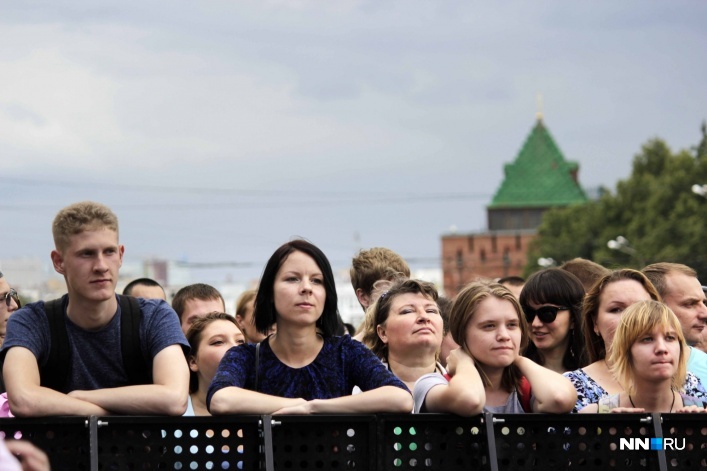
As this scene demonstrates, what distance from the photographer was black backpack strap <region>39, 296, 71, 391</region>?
6617 mm

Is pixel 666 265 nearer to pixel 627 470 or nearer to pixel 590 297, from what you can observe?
pixel 590 297

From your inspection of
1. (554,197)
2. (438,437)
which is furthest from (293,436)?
(554,197)

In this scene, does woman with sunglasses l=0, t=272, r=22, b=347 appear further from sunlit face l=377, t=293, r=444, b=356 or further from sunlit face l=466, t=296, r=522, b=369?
sunlit face l=466, t=296, r=522, b=369

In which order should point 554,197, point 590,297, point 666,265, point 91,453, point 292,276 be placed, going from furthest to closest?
1. point 554,197
2. point 666,265
3. point 590,297
4. point 292,276
5. point 91,453

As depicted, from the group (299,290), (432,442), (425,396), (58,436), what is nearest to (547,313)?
(425,396)

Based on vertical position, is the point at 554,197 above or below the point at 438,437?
above

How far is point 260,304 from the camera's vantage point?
22.5ft

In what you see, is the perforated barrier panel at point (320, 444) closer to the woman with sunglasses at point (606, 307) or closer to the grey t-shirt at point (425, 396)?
the grey t-shirt at point (425, 396)

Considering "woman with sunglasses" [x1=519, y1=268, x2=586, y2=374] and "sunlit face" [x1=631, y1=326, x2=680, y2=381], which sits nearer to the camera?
"sunlit face" [x1=631, y1=326, x2=680, y2=381]

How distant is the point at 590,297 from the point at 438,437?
203 cm

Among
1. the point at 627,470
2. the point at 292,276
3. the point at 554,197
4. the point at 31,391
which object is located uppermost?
the point at 554,197

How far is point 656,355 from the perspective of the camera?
6727 millimetres

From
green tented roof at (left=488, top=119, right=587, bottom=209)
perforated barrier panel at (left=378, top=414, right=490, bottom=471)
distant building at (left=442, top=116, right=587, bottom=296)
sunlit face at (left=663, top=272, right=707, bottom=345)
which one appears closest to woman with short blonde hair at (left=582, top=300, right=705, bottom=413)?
perforated barrier panel at (left=378, top=414, right=490, bottom=471)

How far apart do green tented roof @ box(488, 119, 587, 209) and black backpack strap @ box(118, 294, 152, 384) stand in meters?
149
